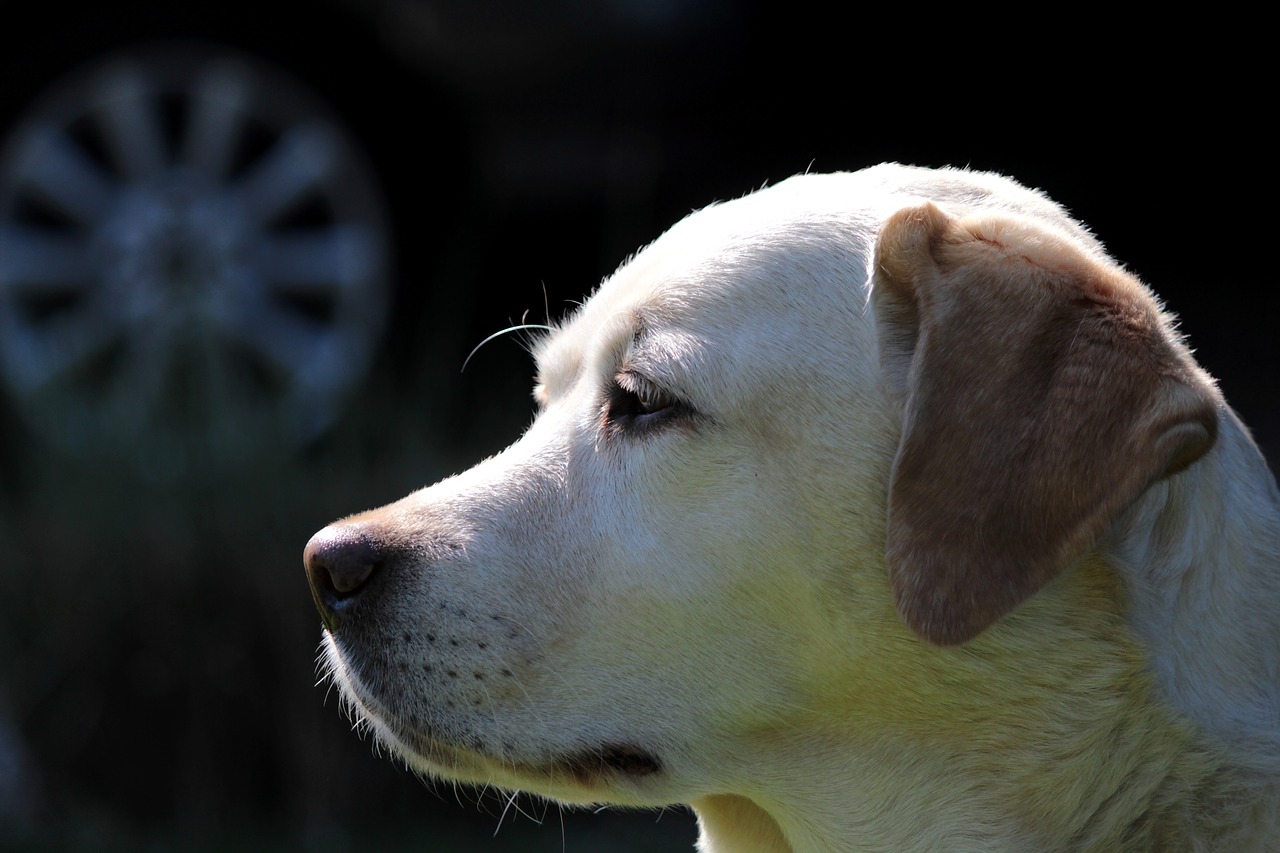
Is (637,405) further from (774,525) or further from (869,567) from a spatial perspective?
(869,567)

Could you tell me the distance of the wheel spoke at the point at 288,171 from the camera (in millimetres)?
6219

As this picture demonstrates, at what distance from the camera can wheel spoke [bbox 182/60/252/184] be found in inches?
243

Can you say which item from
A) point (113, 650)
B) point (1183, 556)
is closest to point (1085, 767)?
point (1183, 556)

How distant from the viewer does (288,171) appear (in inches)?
247

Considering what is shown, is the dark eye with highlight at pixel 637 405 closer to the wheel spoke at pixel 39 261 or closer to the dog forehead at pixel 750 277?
the dog forehead at pixel 750 277

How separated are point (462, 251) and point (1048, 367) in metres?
4.81

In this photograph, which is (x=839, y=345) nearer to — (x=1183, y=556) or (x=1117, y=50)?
(x=1183, y=556)

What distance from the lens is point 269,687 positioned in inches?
199

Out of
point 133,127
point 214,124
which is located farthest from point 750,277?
point 133,127

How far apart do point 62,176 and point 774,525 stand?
184 inches

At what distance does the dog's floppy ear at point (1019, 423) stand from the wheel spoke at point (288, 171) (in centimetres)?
434

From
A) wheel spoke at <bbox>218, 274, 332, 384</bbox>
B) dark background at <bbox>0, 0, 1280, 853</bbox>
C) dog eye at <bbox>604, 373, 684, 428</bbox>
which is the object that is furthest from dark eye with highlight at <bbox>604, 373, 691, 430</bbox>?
wheel spoke at <bbox>218, 274, 332, 384</bbox>

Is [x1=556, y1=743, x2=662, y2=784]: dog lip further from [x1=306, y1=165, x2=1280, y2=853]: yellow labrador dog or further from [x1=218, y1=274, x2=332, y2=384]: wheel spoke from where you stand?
[x1=218, y1=274, x2=332, y2=384]: wheel spoke

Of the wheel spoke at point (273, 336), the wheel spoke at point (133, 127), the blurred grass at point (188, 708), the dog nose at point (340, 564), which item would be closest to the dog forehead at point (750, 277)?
the dog nose at point (340, 564)
